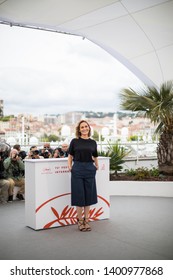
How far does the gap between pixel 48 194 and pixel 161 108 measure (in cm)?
470

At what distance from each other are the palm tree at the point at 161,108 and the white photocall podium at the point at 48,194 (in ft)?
13.5

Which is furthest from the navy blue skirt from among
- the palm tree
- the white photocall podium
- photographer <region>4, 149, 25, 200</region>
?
the palm tree

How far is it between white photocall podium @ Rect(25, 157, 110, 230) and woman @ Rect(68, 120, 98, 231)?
0.30m

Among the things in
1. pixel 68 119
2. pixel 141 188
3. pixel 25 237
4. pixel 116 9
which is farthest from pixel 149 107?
pixel 68 119

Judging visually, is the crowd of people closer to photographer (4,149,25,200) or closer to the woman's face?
photographer (4,149,25,200)

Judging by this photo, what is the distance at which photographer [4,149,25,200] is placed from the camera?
8117 millimetres

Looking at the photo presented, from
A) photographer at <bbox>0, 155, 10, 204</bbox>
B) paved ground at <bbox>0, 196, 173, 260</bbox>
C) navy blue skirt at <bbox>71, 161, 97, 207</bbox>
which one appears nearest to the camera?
paved ground at <bbox>0, 196, 173, 260</bbox>

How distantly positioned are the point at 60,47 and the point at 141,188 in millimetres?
15735

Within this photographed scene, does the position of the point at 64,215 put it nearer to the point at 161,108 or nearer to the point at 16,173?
the point at 16,173

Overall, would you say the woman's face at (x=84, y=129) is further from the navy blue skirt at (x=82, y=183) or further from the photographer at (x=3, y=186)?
the photographer at (x=3, y=186)

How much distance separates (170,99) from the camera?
9.46 m

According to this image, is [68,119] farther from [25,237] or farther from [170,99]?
[25,237]

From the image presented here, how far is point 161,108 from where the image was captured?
9.42 m
